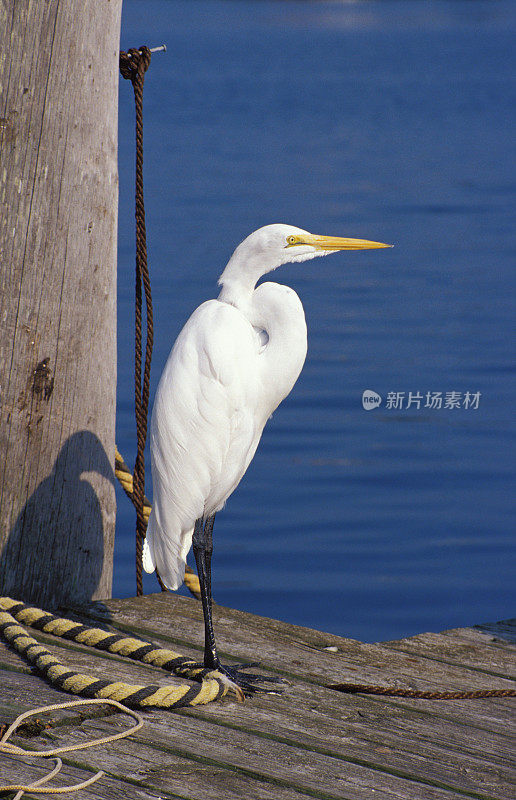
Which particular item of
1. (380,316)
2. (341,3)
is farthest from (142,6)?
(380,316)

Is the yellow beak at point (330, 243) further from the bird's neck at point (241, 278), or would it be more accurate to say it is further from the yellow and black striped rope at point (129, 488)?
the yellow and black striped rope at point (129, 488)

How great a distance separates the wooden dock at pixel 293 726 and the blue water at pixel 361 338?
7.60ft

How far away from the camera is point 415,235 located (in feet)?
51.6

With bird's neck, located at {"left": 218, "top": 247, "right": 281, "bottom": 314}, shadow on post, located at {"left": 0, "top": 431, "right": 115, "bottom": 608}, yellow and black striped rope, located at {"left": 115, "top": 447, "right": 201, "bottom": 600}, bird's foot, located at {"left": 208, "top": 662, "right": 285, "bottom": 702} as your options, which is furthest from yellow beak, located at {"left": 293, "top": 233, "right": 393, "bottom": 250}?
yellow and black striped rope, located at {"left": 115, "top": 447, "right": 201, "bottom": 600}

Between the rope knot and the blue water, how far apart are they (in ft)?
10.1

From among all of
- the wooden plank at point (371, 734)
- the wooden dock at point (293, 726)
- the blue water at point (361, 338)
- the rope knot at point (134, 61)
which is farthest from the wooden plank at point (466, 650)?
the rope knot at point (134, 61)

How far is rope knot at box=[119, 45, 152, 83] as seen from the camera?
13.9 feet

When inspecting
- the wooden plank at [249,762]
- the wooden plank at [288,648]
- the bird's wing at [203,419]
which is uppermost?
the bird's wing at [203,419]

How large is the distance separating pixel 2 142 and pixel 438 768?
93.0 inches

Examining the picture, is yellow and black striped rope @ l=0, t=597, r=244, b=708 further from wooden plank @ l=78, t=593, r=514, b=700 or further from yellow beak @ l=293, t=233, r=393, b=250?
yellow beak @ l=293, t=233, r=393, b=250

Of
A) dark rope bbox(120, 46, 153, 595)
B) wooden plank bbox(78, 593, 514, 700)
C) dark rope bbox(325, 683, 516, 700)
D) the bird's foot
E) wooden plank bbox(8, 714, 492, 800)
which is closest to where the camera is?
wooden plank bbox(8, 714, 492, 800)

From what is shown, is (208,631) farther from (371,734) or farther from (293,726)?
(371,734)

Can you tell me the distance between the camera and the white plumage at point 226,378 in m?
3.27

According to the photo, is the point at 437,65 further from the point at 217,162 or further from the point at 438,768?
the point at 438,768
